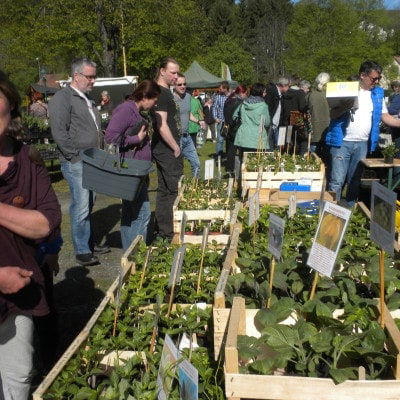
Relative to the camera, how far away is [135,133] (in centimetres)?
450

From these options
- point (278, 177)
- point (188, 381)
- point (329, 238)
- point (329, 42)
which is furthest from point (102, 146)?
point (329, 42)

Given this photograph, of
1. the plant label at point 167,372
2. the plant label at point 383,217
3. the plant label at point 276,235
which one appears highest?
the plant label at point 383,217

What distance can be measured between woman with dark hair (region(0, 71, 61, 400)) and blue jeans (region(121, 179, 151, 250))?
2.50 meters

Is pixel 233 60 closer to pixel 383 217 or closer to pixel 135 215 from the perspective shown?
pixel 135 215

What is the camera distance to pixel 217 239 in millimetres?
3824

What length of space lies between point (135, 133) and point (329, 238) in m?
2.58

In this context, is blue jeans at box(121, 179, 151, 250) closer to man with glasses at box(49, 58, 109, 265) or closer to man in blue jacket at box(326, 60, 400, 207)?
man with glasses at box(49, 58, 109, 265)

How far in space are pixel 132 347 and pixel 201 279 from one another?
0.75 metres

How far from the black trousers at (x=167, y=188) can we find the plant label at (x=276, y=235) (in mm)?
2986

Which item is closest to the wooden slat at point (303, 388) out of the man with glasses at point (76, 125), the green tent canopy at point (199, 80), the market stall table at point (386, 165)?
the man with glasses at point (76, 125)

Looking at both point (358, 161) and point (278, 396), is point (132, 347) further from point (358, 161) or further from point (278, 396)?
point (358, 161)

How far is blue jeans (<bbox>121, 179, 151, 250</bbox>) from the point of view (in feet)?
15.3

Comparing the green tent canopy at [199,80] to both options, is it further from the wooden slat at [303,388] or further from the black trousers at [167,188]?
the wooden slat at [303,388]

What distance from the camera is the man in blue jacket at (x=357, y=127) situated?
578 cm
